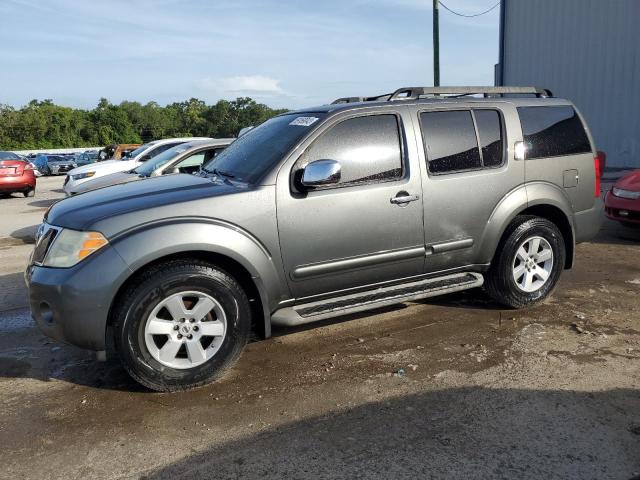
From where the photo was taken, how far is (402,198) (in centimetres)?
409

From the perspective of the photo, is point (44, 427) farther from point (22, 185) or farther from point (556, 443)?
point (22, 185)

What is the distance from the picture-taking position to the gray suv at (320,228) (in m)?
3.34

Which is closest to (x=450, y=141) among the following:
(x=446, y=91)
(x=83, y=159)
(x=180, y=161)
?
(x=446, y=91)

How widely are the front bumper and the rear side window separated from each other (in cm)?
335

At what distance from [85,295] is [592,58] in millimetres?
19204

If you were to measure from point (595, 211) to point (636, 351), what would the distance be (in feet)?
5.27

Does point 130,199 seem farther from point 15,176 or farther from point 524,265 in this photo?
point 15,176

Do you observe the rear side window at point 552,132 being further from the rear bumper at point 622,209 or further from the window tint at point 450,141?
the rear bumper at point 622,209

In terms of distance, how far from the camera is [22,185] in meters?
15.6

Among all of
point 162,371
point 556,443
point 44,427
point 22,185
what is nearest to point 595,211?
point 556,443

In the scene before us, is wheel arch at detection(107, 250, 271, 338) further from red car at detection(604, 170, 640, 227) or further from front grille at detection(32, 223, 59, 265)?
red car at detection(604, 170, 640, 227)

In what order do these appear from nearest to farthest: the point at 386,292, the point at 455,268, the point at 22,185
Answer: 1. the point at 386,292
2. the point at 455,268
3. the point at 22,185

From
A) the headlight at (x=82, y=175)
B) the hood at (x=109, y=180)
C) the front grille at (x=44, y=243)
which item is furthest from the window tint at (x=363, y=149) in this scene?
the headlight at (x=82, y=175)

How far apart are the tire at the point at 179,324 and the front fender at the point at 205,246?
0.12 meters
